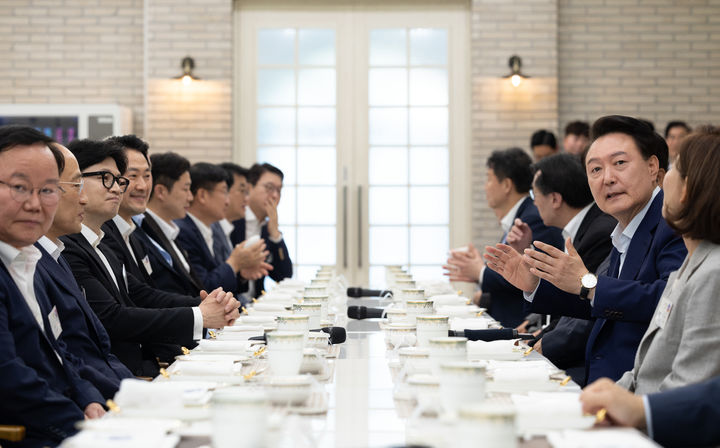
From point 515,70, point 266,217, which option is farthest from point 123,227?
point 515,70

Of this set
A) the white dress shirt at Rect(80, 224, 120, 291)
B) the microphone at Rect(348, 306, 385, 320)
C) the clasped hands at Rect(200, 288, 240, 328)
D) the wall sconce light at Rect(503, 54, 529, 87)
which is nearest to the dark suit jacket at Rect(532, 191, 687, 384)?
the microphone at Rect(348, 306, 385, 320)

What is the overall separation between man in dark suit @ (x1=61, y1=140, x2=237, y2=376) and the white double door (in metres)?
5.03

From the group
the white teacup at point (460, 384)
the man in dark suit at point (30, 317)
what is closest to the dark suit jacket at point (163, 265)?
the man in dark suit at point (30, 317)

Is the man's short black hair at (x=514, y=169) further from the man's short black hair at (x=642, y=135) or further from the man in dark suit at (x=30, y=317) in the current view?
the man in dark suit at (x=30, y=317)

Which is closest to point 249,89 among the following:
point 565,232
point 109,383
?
point 565,232

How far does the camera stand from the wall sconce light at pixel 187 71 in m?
8.40

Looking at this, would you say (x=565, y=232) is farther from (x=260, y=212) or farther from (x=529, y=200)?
(x=260, y=212)

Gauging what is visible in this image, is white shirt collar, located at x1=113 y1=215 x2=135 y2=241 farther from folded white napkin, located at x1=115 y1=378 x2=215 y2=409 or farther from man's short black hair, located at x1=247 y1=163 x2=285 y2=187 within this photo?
man's short black hair, located at x1=247 y1=163 x2=285 y2=187

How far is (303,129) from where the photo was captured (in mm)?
8734

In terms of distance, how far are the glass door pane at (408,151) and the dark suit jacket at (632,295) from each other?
546 cm

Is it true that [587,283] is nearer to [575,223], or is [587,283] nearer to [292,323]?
[292,323]

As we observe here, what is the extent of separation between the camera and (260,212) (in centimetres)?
757

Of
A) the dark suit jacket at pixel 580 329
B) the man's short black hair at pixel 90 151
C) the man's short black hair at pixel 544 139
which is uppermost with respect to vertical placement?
the man's short black hair at pixel 544 139

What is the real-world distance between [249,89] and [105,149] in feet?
16.9
